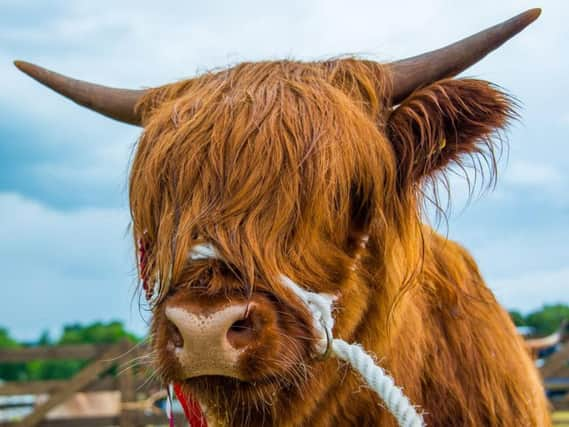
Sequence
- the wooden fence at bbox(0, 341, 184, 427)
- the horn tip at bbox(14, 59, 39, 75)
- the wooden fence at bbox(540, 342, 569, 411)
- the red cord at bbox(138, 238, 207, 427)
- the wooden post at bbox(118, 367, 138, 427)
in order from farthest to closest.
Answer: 1. the wooden fence at bbox(540, 342, 569, 411)
2. the wooden fence at bbox(0, 341, 184, 427)
3. the wooden post at bbox(118, 367, 138, 427)
4. the horn tip at bbox(14, 59, 39, 75)
5. the red cord at bbox(138, 238, 207, 427)

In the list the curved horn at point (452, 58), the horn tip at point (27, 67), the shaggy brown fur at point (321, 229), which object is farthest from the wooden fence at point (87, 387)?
the curved horn at point (452, 58)

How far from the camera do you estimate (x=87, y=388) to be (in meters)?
11.3

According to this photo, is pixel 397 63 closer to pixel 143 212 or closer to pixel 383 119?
pixel 383 119

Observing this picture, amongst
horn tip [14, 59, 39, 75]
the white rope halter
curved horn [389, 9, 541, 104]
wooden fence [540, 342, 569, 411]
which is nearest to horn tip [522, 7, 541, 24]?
curved horn [389, 9, 541, 104]

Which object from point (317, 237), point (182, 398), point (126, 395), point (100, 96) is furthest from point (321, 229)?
point (126, 395)

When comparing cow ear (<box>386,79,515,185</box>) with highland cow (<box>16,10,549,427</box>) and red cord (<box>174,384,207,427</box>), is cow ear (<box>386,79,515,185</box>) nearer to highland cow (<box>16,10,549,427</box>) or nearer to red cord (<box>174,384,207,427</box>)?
highland cow (<box>16,10,549,427</box>)

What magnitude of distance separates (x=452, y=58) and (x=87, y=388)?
926cm

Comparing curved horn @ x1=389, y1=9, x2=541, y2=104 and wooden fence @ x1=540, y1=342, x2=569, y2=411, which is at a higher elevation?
curved horn @ x1=389, y1=9, x2=541, y2=104

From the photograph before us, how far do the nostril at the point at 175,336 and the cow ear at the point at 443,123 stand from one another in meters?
1.08

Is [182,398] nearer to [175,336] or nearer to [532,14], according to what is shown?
[175,336]

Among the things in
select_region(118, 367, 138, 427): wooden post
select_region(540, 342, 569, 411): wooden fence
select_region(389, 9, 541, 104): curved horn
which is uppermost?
select_region(389, 9, 541, 104): curved horn

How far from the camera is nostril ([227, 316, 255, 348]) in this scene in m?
2.35

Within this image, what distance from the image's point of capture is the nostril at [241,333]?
235 centimetres

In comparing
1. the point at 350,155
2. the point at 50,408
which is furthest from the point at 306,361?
the point at 50,408
